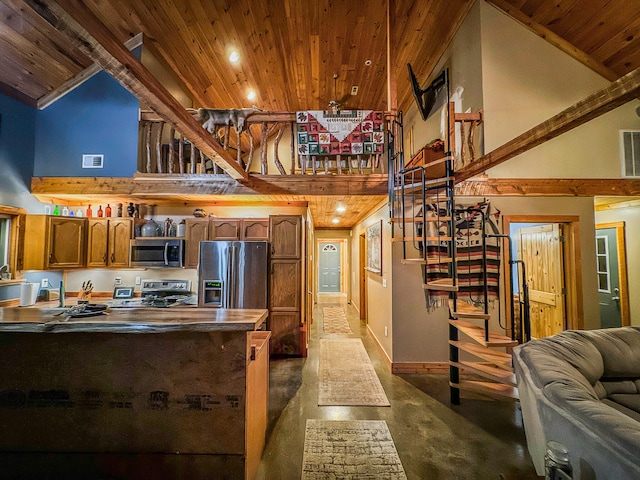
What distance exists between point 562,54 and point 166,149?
17.7 ft

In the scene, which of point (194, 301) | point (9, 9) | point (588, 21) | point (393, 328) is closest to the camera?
point (9, 9)

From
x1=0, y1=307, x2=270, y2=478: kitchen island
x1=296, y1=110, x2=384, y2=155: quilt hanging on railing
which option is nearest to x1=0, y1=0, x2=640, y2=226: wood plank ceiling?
x1=296, y1=110, x2=384, y2=155: quilt hanging on railing

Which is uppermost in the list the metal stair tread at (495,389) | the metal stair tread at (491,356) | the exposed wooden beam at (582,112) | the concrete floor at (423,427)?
the exposed wooden beam at (582,112)

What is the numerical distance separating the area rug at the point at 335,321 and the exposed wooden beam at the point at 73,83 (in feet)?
17.9

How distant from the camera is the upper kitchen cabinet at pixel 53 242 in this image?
12.0 ft

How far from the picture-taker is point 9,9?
9.77 feet

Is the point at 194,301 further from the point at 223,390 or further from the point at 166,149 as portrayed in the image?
the point at 223,390

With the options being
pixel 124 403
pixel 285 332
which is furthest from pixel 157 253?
pixel 124 403

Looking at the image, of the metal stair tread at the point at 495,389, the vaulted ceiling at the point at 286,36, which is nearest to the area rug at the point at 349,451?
the metal stair tread at the point at 495,389

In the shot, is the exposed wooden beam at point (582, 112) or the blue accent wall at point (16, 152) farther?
the blue accent wall at point (16, 152)

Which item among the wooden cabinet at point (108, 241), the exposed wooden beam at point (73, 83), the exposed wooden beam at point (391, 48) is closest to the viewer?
the exposed wooden beam at point (391, 48)

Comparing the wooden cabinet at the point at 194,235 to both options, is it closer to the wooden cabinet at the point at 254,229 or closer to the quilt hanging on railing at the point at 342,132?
the wooden cabinet at the point at 254,229

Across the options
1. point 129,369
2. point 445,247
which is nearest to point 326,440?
point 129,369

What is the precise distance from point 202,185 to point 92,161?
1516mm
